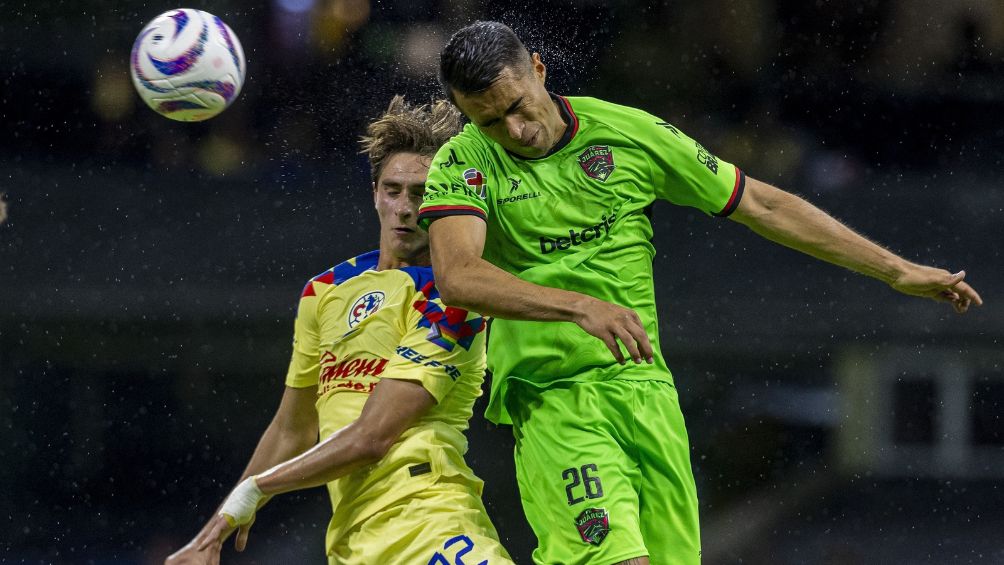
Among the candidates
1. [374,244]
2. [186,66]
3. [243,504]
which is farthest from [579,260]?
[374,244]

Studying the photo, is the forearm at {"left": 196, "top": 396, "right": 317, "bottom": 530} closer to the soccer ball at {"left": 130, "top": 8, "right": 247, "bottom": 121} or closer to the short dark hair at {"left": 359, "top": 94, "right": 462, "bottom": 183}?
the short dark hair at {"left": 359, "top": 94, "right": 462, "bottom": 183}

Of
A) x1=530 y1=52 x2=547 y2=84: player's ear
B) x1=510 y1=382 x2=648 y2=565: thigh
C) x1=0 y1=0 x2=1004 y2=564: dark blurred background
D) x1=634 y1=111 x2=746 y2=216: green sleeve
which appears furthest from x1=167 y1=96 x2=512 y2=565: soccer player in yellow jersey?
x1=0 y1=0 x2=1004 y2=564: dark blurred background

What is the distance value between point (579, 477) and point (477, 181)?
684mm

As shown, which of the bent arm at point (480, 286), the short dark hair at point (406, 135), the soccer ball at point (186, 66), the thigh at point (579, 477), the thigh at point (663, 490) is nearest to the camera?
the bent arm at point (480, 286)

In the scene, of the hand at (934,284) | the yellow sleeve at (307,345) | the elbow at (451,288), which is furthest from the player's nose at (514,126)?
the hand at (934,284)

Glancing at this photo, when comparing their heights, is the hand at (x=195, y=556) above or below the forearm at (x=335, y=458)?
below

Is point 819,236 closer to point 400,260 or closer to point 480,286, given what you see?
point 480,286

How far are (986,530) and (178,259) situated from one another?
4.29m

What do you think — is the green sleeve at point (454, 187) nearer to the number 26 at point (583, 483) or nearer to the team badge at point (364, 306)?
the team badge at point (364, 306)

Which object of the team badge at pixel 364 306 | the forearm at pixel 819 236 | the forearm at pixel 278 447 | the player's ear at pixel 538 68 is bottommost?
the forearm at pixel 278 447

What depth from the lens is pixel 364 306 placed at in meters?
2.82

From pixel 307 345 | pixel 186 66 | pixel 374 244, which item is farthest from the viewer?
pixel 374 244

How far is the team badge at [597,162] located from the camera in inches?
104

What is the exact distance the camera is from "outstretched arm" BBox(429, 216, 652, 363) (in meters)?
2.20
